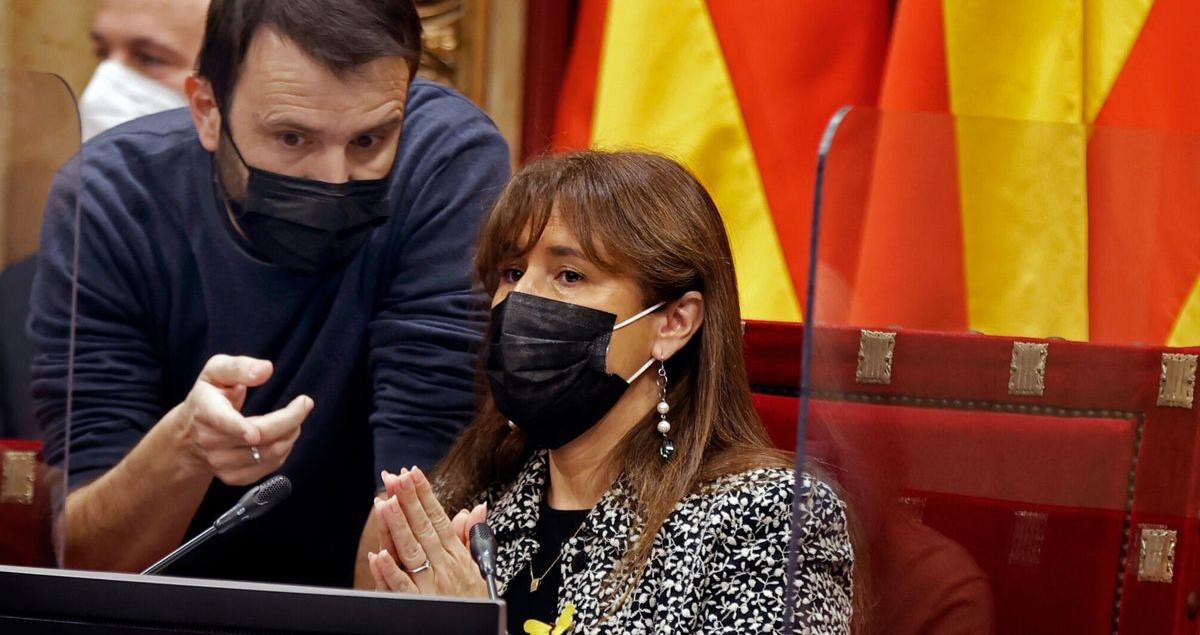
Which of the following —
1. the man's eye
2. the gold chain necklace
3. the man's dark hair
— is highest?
the man's dark hair

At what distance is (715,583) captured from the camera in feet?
6.05

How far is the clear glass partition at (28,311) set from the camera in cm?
204

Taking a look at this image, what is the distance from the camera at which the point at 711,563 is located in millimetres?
1852

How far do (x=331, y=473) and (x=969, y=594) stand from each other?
1154 mm

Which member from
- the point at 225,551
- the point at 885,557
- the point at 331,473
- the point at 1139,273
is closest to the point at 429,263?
the point at 331,473

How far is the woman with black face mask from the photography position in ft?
5.98

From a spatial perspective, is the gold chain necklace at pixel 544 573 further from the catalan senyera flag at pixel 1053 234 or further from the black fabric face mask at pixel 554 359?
the catalan senyera flag at pixel 1053 234

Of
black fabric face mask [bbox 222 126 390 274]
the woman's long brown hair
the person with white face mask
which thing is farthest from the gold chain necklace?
the person with white face mask

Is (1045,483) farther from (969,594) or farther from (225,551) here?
(225,551)

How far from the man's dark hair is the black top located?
80 cm

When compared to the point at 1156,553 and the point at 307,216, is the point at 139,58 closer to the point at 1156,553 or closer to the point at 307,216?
the point at 307,216

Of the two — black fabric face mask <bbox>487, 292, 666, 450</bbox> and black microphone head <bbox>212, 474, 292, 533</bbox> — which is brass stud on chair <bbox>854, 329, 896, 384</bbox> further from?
black microphone head <bbox>212, 474, 292, 533</bbox>

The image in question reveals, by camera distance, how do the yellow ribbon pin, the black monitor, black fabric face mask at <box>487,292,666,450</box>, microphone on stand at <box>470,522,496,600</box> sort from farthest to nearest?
black fabric face mask at <box>487,292,666,450</box>
the yellow ribbon pin
microphone on stand at <box>470,522,496,600</box>
the black monitor

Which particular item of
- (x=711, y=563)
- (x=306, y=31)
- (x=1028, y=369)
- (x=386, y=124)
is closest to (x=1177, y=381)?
(x=1028, y=369)
